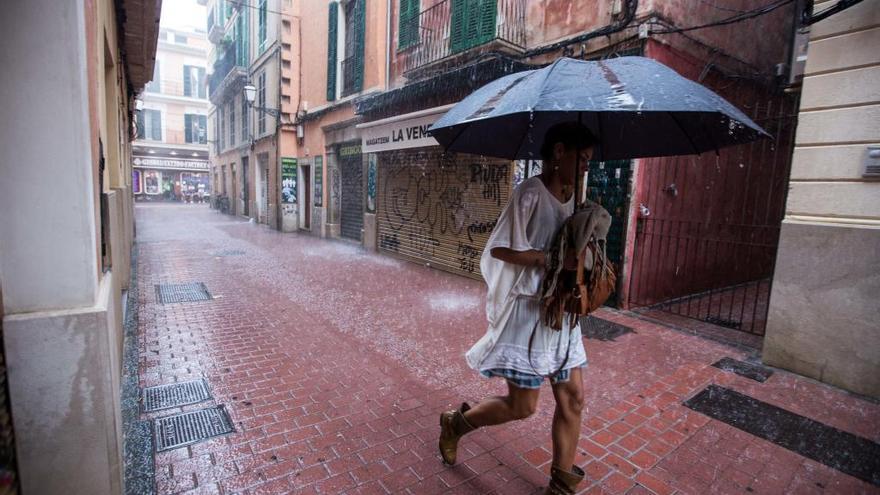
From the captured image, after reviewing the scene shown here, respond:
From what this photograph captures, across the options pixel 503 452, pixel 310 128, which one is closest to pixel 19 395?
pixel 503 452

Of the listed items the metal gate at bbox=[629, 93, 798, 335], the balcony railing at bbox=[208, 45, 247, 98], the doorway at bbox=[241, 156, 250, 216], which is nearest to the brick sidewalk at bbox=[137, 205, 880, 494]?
the metal gate at bbox=[629, 93, 798, 335]

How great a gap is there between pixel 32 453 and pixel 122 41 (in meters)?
7.76

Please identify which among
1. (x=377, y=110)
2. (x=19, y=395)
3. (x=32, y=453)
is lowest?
(x=32, y=453)

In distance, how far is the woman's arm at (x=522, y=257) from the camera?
2160 mm

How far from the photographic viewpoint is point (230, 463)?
277cm

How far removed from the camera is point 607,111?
197 cm

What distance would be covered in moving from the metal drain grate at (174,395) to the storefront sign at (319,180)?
461 inches

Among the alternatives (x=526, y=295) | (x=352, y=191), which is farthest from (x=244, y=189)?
(x=526, y=295)

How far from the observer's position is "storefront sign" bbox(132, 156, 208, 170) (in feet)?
124

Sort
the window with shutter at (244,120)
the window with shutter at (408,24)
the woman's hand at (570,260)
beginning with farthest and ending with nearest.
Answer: the window with shutter at (244,120) → the window with shutter at (408,24) → the woman's hand at (570,260)

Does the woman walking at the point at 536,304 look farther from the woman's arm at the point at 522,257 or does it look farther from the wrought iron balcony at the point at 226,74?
the wrought iron balcony at the point at 226,74

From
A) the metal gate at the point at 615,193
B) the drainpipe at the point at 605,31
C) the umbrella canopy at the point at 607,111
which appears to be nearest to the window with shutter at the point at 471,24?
the drainpipe at the point at 605,31

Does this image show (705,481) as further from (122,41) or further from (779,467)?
(122,41)

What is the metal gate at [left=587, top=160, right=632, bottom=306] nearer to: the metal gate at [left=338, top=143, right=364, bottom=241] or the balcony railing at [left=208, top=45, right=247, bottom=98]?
the metal gate at [left=338, top=143, right=364, bottom=241]
